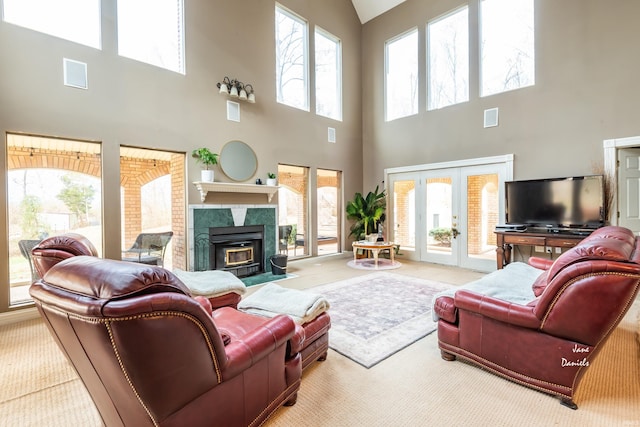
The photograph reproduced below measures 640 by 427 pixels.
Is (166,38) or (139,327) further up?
(166,38)

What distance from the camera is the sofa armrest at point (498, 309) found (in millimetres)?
1983

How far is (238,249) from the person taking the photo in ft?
17.6

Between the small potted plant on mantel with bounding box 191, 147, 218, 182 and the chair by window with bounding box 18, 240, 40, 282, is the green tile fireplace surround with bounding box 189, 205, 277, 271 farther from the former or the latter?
the chair by window with bounding box 18, 240, 40, 282

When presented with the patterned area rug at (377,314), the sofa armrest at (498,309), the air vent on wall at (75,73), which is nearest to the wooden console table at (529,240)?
the patterned area rug at (377,314)

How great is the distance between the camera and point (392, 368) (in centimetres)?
238

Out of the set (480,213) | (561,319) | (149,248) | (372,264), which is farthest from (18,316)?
(480,213)

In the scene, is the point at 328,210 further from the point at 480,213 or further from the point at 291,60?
the point at 291,60

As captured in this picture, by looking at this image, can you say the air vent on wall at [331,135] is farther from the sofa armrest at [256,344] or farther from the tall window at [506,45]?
the sofa armrest at [256,344]

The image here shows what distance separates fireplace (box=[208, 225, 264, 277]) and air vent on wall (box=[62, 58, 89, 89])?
8.43 ft

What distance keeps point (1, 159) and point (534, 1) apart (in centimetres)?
797

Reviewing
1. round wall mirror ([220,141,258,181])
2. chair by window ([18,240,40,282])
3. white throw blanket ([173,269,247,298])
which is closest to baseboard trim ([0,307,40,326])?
chair by window ([18,240,40,282])

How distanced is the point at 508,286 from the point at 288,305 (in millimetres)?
2059

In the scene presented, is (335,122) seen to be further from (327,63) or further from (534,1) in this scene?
(534,1)

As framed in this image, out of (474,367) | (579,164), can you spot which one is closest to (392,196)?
(579,164)
